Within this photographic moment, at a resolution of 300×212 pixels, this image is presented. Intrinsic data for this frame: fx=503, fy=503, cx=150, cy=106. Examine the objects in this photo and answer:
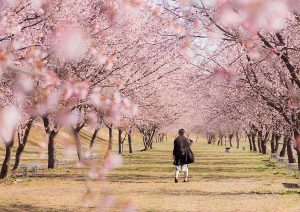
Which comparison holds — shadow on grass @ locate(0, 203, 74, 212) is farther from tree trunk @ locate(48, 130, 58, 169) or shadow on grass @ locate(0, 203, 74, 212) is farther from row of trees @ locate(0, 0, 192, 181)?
tree trunk @ locate(48, 130, 58, 169)

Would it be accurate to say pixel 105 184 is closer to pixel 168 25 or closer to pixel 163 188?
pixel 163 188

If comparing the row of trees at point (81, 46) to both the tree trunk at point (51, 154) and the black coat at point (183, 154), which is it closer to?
the black coat at point (183, 154)

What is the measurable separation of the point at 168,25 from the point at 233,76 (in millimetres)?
5931

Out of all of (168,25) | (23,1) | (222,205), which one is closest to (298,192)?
(222,205)


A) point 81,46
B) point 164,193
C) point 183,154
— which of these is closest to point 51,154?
point 183,154

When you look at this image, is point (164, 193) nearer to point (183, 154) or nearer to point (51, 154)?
point (183, 154)

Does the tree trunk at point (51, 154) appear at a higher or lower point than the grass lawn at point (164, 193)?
higher

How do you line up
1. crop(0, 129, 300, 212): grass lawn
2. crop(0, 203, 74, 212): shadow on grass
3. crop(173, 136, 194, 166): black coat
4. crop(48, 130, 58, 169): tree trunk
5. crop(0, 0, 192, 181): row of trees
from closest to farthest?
crop(0, 0, 192, 181): row of trees, crop(0, 203, 74, 212): shadow on grass, crop(0, 129, 300, 212): grass lawn, crop(173, 136, 194, 166): black coat, crop(48, 130, 58, 169): tree trunk

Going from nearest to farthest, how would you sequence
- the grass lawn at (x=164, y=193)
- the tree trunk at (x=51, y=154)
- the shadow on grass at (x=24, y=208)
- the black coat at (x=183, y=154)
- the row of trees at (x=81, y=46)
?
the row of trees at (x=81, y=46), the shadow on grass at (x=24, y=208), the grass lawn at (x=164, y=193), the black coat at (x=183, y=154), the tree trunk at (x=51, y=154)

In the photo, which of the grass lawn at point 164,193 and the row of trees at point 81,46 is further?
the grass lawn at point 164,193

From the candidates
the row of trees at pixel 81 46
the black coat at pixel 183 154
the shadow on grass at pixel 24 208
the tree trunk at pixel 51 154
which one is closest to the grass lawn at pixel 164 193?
the shadow on grass at pixel 24 208

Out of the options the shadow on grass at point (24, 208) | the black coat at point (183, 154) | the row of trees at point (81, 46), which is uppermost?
the row of trees at point (81, 46)

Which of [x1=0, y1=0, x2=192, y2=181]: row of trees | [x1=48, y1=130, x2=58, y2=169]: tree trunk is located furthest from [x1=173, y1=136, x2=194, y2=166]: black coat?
[x1=48, y1=130, x2=58, y2=169]: tree trunk

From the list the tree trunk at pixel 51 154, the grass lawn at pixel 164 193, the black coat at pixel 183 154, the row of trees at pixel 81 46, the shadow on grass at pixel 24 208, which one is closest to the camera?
the row of trees at pixel 81 46
